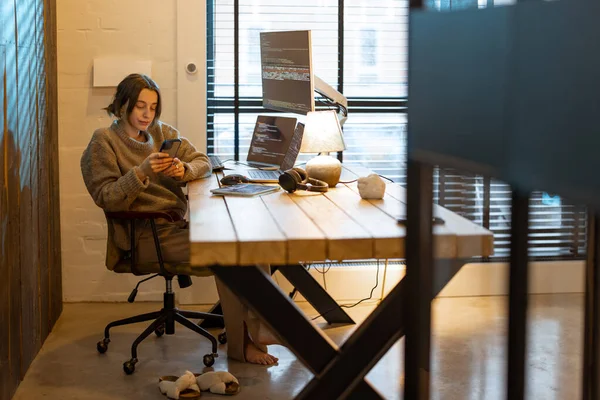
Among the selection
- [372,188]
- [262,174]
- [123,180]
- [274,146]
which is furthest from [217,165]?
[372,188]

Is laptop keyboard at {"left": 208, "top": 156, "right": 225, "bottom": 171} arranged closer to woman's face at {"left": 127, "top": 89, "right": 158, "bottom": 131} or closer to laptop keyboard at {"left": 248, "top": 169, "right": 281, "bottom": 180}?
laptop keyboard at {"left": 248, "top": 169, "right": 281, "bottom": 180}

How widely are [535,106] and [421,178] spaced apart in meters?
0.27

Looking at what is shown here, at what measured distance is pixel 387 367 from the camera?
356 cm

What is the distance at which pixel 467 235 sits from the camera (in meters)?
0.86

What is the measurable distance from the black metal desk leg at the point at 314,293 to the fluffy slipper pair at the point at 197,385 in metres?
0.87

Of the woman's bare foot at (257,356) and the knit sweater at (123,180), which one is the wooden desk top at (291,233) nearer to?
the knit sweater at (123,180)

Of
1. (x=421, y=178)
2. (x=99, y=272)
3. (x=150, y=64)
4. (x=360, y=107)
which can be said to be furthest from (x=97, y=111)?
(x=421, y=178)

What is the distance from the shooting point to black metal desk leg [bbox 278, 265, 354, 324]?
4.05 meters

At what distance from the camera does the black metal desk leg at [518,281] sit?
716 millimetres

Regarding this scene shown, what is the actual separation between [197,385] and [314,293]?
103 cm

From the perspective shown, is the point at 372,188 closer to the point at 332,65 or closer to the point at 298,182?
the point at 298,182

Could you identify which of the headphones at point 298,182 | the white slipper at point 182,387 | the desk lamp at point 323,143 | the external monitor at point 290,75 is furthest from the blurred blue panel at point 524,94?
the external monitor at point 290,75

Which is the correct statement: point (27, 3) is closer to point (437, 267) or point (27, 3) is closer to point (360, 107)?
point (360, 107)

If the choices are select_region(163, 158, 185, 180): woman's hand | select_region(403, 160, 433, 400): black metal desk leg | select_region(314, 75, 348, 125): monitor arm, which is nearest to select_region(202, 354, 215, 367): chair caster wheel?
select_region(163, 158, 185, 180): woman's hand
